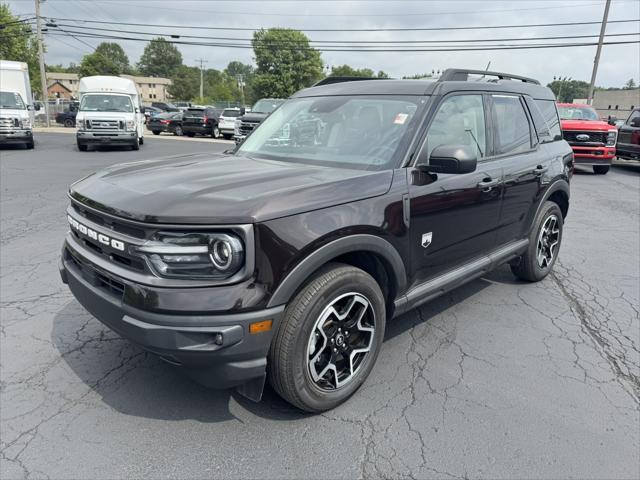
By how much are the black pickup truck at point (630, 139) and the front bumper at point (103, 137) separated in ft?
55.6

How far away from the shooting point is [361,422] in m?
2.62

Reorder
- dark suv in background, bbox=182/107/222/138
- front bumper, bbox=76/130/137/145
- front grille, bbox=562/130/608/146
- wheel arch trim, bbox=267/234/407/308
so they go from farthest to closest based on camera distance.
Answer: dark suv in background, bbox=182/107/222/138 → front bumper, bbox=76/130/137/145 → front grille, bbox=562/130/608/146 → wheel arch trim, bbox=267/234/407/308

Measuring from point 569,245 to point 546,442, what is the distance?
4595 millimetres

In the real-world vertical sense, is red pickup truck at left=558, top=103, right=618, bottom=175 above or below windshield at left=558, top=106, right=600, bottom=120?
below

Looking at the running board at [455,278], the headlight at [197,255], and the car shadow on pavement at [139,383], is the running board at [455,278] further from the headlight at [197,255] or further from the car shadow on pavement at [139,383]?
the headlight at [197,255]

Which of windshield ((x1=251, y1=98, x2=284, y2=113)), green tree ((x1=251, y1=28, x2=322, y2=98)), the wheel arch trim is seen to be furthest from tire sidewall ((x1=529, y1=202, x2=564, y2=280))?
green tree ((x1=251, y1=28, x2=322, y2=98))

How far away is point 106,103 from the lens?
55.3 ft

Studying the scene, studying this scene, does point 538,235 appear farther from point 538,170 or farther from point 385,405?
point 385,405

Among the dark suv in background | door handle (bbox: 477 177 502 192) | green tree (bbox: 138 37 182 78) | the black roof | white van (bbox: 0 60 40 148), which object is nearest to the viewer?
the black roof

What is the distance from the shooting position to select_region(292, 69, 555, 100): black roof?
3.32 metres

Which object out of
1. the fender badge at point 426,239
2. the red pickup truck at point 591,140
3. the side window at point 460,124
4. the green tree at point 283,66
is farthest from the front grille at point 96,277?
the green tree at point 283,66

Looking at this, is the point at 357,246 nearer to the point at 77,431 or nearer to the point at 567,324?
the point at 77,431

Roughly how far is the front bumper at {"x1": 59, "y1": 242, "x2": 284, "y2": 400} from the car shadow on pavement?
22cm

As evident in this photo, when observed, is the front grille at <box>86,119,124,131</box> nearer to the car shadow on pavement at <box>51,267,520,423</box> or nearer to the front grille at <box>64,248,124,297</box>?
the car shadow on pavement at <box>51,267,520,423</box>
